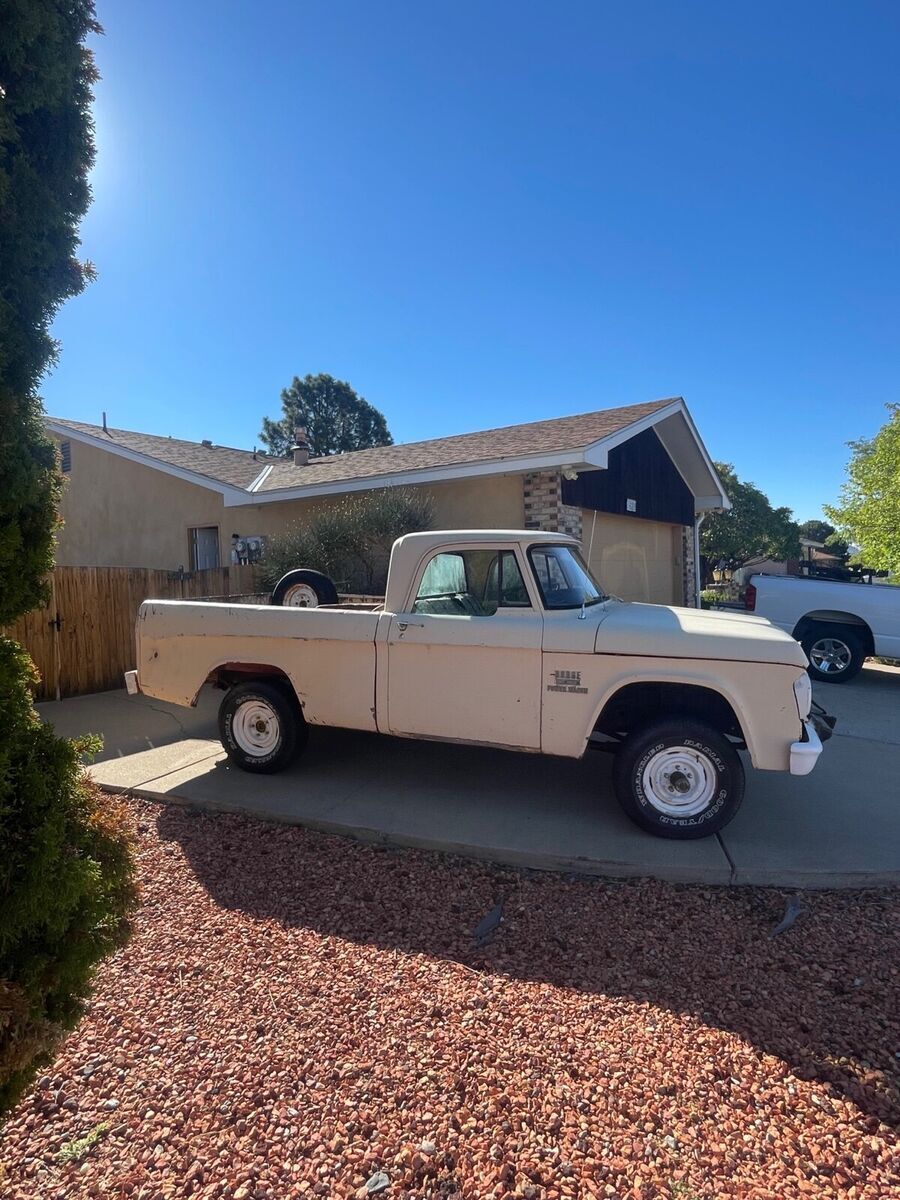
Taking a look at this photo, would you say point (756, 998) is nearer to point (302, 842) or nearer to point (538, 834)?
point (538, 834)

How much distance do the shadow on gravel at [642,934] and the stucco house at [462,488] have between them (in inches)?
268

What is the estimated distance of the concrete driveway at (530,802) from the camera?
12.3 ft

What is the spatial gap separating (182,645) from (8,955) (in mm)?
3746

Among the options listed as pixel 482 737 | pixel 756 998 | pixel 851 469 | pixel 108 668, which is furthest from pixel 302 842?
pixel 851 469

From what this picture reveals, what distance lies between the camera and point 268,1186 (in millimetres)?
1833

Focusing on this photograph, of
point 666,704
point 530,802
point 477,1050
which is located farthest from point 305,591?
point 477,1050

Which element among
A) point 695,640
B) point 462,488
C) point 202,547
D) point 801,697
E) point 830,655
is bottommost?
point 830,655

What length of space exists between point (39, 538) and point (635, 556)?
40.3ft

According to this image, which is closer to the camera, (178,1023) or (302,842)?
(178,1023)

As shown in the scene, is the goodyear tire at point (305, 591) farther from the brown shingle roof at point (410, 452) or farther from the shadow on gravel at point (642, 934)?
the brown shingle roof at point (410, 452)

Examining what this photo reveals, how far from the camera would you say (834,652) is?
9773 mm

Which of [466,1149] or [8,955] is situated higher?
[8,955]

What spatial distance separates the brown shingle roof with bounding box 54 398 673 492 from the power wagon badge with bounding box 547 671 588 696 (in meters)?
5.77

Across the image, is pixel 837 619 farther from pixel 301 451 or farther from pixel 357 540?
pixel 301 451
